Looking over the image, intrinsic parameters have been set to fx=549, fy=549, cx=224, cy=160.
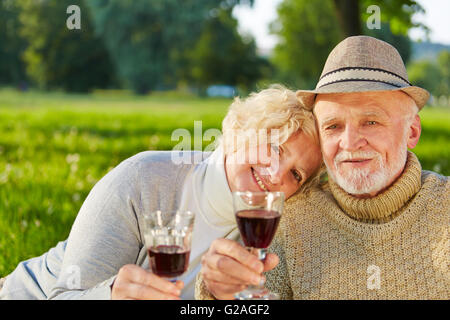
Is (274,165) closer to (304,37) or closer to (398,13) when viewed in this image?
(398,13)

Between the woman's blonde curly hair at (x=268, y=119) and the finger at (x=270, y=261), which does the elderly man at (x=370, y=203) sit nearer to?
the woman's blonde curly hair at (x=268, y=119)

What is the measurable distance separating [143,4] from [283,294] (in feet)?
121

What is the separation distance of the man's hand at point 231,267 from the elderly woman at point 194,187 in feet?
2.07

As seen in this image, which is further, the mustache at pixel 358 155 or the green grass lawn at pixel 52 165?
the green grass lawn at pixel 52 165

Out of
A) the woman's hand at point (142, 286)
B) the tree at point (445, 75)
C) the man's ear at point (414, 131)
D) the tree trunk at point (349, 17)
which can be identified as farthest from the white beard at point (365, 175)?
the tree at point (445, 75)

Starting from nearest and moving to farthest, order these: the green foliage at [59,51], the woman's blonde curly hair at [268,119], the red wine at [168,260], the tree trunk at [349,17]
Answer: the red wine at [168,260] → the woman's blonde curly hair at [268,119] → the tree trunk at [349,17] → the green foliage at [59,51]

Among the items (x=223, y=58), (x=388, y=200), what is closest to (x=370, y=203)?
(x=388, y=200)

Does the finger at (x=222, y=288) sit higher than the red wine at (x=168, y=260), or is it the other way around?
the red wine at (x=168, y=260)

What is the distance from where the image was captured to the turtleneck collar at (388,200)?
2867 millimetres

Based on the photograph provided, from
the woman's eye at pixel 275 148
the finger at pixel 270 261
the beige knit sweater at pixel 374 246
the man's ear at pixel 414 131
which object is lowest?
the beige knit sweater at pixel 374 246

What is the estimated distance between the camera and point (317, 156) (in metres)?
3.06

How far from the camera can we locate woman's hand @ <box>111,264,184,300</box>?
2.07 meters

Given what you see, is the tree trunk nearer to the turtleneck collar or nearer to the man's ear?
the man's ear
